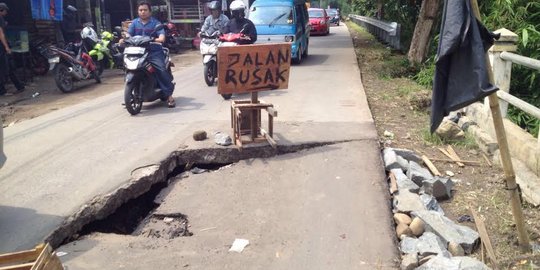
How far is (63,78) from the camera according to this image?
1035 centimetres

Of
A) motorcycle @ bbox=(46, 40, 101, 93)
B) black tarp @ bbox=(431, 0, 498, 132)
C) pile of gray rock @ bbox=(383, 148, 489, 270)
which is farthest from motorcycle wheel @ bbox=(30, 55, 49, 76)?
black tarp @ bbox=(431, 0, 498, 132)

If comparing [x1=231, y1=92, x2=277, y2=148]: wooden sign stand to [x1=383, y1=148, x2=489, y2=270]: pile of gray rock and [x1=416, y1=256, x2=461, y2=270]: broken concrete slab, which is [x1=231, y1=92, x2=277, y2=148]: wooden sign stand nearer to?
[x1=383, y1=148, x2=489, y2=270]: pile of gray rock

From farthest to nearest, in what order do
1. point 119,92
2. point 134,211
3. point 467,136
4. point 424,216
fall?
point 119,92, point 467,136, point 134,211, point 424,216

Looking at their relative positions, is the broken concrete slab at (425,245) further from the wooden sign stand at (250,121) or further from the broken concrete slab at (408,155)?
the wooden sign stand at (250,121)

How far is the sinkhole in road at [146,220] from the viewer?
3.97m

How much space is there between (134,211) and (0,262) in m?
2.28

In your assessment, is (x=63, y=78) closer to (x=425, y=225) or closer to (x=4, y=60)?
(x=4, y=60)

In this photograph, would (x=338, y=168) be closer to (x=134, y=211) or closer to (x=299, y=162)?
(x=299, y=162)

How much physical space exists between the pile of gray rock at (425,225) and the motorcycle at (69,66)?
306 inches

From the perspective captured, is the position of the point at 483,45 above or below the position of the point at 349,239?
above

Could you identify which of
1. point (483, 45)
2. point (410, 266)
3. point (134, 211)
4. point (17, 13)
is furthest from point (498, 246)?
point (17, 13)

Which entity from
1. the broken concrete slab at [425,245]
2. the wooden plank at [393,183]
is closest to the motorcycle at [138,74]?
the wooden plank at [393,183]

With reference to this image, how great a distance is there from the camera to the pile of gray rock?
316 cm

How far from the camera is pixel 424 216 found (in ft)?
12.6
